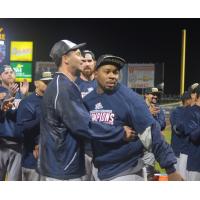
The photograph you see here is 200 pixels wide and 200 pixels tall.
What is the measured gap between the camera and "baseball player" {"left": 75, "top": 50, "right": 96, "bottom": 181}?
3.95 metres

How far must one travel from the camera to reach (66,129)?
3705 mm

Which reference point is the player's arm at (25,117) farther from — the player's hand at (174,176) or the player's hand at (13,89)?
the player's hand at (174,176)

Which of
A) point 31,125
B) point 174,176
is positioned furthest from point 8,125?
point 174,176

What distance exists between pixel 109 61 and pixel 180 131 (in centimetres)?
115

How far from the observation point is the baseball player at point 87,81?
3.95 meters

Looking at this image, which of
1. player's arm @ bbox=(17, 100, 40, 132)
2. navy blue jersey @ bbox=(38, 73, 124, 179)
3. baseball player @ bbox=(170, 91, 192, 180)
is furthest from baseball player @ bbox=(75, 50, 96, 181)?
baseball player @ bbox=(170, 91, 192, 180)

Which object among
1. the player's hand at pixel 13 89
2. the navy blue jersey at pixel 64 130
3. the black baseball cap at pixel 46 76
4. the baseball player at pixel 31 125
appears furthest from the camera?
the player's hand at pixel 13 89

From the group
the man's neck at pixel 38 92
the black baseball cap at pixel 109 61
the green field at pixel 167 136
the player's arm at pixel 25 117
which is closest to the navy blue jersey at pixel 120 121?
the green field at pixel 167 136

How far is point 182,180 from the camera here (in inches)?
169

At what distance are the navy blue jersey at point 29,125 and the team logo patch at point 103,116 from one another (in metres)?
0.52

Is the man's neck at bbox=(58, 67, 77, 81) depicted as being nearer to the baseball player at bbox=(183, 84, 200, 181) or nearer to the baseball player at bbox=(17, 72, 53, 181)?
the baseball player at bbox=(17, 72, 53, 181)

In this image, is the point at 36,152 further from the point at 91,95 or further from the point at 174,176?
the point at 174,176

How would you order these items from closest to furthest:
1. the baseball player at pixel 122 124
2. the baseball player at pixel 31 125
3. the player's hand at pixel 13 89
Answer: the baseball player at pixel 122 124, the baseball player at pixel 31 125, the player's hand at pixel 13 89
